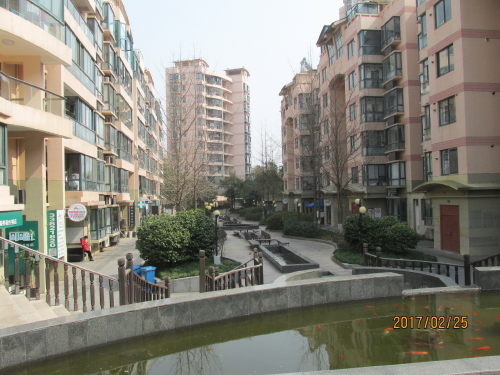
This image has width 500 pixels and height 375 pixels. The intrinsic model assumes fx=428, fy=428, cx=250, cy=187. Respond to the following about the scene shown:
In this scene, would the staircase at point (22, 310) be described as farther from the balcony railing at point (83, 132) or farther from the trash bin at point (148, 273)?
the balcony railing at point (83, 132)

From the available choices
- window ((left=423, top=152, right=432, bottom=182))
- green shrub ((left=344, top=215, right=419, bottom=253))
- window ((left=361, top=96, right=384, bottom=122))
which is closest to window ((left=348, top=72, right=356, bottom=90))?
window ((left=361, top=96, right=384, bottom=122))

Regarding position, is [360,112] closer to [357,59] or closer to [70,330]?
[357,59]

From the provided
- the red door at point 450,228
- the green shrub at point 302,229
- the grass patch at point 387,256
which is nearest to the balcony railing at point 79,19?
the grass patch at point 387,256

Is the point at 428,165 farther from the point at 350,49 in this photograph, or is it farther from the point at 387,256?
the point at 350,49

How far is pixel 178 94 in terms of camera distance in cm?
2611

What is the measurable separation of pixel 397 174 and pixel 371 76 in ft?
A: 27.9

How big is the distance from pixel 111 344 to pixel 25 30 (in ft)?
30.9

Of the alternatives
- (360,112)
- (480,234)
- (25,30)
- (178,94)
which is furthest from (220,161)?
(25,30)

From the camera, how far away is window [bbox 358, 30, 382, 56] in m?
35.3

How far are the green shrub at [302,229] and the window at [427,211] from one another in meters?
7.40

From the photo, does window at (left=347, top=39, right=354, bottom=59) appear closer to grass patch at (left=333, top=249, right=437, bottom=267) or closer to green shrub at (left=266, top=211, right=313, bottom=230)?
green shrub at (left=266, top=211, right=313, bottom=230)

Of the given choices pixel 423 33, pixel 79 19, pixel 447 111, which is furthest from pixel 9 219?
pixel 423 33
